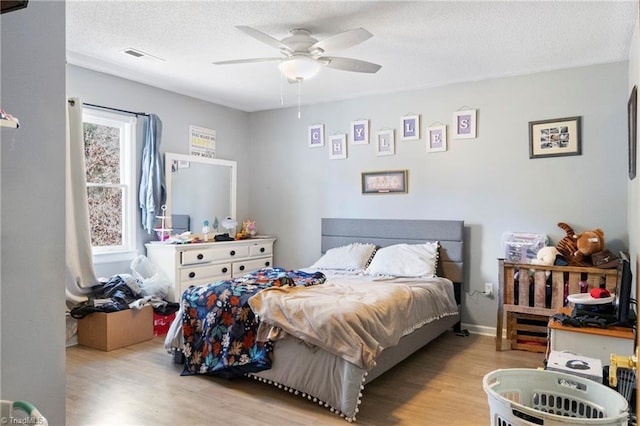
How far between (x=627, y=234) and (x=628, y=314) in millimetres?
1423

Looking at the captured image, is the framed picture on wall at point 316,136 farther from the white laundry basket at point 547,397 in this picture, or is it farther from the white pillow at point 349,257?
the white laundry basket at point 547,397

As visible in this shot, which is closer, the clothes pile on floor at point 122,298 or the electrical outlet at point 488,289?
the clothes pile on floor at point 122,298

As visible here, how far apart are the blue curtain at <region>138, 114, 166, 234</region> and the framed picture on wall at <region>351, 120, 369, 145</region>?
7.18 feet

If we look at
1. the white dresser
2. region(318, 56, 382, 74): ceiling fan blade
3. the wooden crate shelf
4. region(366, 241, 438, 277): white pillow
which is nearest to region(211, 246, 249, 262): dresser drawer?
the white dresser

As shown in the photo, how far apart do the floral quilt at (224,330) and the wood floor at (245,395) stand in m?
0.14

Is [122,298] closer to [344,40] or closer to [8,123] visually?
[344,40]

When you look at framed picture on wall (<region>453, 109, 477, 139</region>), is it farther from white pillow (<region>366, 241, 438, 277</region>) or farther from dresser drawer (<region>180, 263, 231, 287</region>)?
dresser drawer (<region>180, 263, 231, 287</region>)

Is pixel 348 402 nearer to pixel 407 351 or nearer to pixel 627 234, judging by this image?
pixel 407 351

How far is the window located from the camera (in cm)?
435

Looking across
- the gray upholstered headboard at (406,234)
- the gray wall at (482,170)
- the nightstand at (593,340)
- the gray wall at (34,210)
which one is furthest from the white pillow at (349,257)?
the gray wall at (34,210)

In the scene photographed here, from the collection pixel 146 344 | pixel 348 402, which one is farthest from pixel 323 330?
pixel 146 344

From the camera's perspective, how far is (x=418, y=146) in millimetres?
4824

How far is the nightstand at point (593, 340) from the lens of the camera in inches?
98.4

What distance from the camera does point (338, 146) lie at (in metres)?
5.34
